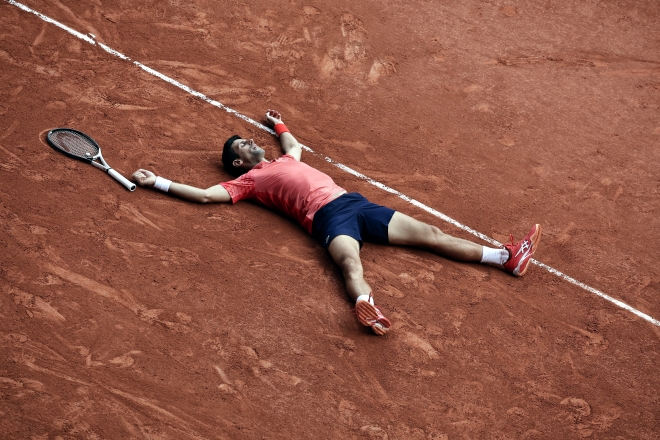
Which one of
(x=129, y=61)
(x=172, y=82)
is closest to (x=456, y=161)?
(x=172, y=82)

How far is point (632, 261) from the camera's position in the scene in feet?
29.5

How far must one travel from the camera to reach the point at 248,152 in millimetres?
9133

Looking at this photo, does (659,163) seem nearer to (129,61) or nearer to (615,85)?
(615,85)

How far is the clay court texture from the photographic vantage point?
7.07m

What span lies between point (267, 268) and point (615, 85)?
6570mm

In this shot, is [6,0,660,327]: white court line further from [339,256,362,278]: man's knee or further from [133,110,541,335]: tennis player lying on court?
[339,256,362,278]: man's knee

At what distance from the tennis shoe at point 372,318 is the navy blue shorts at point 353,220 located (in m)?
1.04

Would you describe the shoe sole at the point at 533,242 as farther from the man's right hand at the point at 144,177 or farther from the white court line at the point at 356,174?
the man's right hand at the point at 144,177

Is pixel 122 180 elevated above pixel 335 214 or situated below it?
below

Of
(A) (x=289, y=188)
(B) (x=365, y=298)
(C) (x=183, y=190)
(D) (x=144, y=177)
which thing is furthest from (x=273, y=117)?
(B) (x=365, y=298)

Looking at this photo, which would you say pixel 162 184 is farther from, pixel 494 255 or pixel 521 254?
pixel 521 254

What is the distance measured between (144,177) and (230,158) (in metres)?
1.06

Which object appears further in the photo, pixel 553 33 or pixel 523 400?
pixel 553 33

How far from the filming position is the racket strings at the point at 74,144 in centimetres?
894
